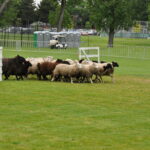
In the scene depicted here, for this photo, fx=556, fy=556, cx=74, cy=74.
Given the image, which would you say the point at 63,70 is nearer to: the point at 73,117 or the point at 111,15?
the point at 73,117

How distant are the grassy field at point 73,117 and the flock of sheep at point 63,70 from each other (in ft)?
5.91

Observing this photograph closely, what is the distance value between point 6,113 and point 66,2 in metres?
72.7

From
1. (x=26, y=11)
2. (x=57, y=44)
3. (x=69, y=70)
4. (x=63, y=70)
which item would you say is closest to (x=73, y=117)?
(x=69, y=70)

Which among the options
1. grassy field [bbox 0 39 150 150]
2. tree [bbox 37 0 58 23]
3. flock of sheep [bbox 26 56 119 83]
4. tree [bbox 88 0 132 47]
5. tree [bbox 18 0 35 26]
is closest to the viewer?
grassy field [bbox 0 39 150 150]

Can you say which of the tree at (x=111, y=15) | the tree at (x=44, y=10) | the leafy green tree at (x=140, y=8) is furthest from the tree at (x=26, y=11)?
the tree at (x=111, y=15)

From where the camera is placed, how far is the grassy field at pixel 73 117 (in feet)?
39.1

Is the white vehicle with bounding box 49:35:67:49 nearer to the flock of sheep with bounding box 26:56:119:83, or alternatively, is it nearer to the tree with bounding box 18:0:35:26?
the flock of sheep with bounding box 26:56:119:83

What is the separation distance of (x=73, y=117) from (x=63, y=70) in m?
10.5

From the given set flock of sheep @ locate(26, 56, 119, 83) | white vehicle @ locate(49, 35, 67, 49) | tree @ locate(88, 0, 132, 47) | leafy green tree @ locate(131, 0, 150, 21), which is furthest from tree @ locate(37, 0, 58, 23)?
flock of sheep @ locate(26, 56, 119, 83)

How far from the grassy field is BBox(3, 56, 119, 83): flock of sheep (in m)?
1.80

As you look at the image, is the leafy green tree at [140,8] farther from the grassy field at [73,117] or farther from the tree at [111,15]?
the grassy field at [73,117]

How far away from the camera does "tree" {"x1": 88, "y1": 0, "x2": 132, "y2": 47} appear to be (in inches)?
2972

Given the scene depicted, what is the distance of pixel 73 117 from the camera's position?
49.1ft

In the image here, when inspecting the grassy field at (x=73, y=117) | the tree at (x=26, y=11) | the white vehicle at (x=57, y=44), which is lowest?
the white vehicle at (x=57, y=44)
